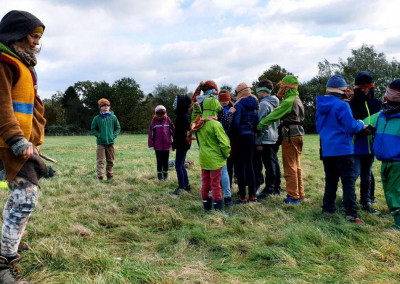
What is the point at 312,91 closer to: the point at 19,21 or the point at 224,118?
the point at 224,118

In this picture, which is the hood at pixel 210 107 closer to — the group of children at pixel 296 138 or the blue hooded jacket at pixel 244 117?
the group of children at pixel 296 138

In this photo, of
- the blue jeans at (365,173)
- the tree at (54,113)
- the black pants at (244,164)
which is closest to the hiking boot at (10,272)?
the black pants at (244,164)

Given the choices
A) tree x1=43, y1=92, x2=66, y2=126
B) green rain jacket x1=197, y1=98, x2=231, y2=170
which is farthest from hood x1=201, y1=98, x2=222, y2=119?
tree x1=43, y1=92, x2=66, y2=126

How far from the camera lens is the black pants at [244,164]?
607 centimetres

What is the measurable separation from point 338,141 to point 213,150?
1.95 meters

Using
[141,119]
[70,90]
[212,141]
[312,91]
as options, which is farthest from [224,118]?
[70,90]

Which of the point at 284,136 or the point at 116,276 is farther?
the point at 284,136

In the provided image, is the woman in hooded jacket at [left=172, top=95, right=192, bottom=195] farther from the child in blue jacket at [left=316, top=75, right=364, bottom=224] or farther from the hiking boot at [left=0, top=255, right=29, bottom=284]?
the hiking boot at [left=0, top=255, right=29, bottom=284]

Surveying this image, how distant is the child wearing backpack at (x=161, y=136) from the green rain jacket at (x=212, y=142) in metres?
2.83

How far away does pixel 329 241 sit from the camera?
367 cm

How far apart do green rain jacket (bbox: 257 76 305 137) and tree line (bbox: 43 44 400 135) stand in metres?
38.4

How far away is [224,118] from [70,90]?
243 feet

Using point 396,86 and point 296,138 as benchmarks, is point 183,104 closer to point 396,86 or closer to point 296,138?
point 296,138

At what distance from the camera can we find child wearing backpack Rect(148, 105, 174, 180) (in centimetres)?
827
